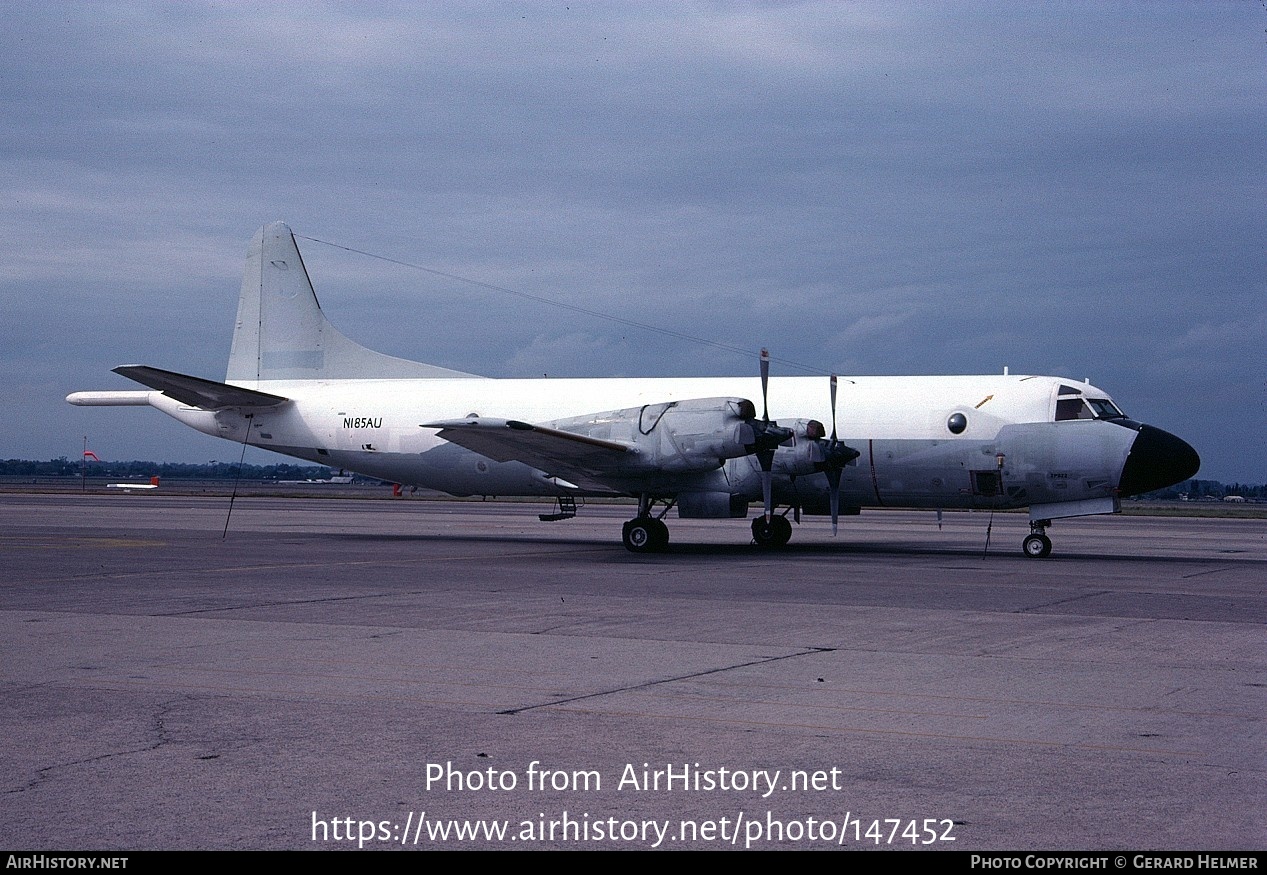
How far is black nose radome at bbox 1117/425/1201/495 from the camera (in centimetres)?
2502

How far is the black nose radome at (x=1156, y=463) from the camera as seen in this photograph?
25016 millimetres

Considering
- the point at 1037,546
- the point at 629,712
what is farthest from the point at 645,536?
the point at 629,712

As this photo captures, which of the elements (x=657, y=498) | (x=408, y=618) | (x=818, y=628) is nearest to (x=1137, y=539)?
(x=657, y=498)

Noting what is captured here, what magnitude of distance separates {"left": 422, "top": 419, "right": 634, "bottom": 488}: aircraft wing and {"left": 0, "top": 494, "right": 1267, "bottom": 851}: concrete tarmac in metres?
4.86

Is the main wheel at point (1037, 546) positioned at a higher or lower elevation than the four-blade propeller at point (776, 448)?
lower

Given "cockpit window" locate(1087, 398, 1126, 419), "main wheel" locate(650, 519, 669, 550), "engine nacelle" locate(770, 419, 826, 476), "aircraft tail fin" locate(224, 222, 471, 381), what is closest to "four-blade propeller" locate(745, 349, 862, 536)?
"engine nacelle" locate(770, 419, 826, 476)

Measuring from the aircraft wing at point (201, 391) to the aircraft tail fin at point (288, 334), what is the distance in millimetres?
1702

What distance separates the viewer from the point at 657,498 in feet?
92.6

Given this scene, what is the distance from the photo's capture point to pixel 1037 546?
26375 millimetres

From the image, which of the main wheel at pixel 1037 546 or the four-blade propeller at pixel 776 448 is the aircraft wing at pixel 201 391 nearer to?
the four-blade propeller at pixel 776 448

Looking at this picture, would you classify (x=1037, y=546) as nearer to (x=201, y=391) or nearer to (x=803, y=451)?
(x=803, y=451)

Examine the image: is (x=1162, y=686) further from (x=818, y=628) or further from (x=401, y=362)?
(x=401, y=362)

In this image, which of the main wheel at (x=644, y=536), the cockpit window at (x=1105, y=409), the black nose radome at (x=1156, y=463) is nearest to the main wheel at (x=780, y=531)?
the main wheel at (x=644, y=536)

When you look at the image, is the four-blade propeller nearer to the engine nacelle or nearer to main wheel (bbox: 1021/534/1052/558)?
the engine nacelle
